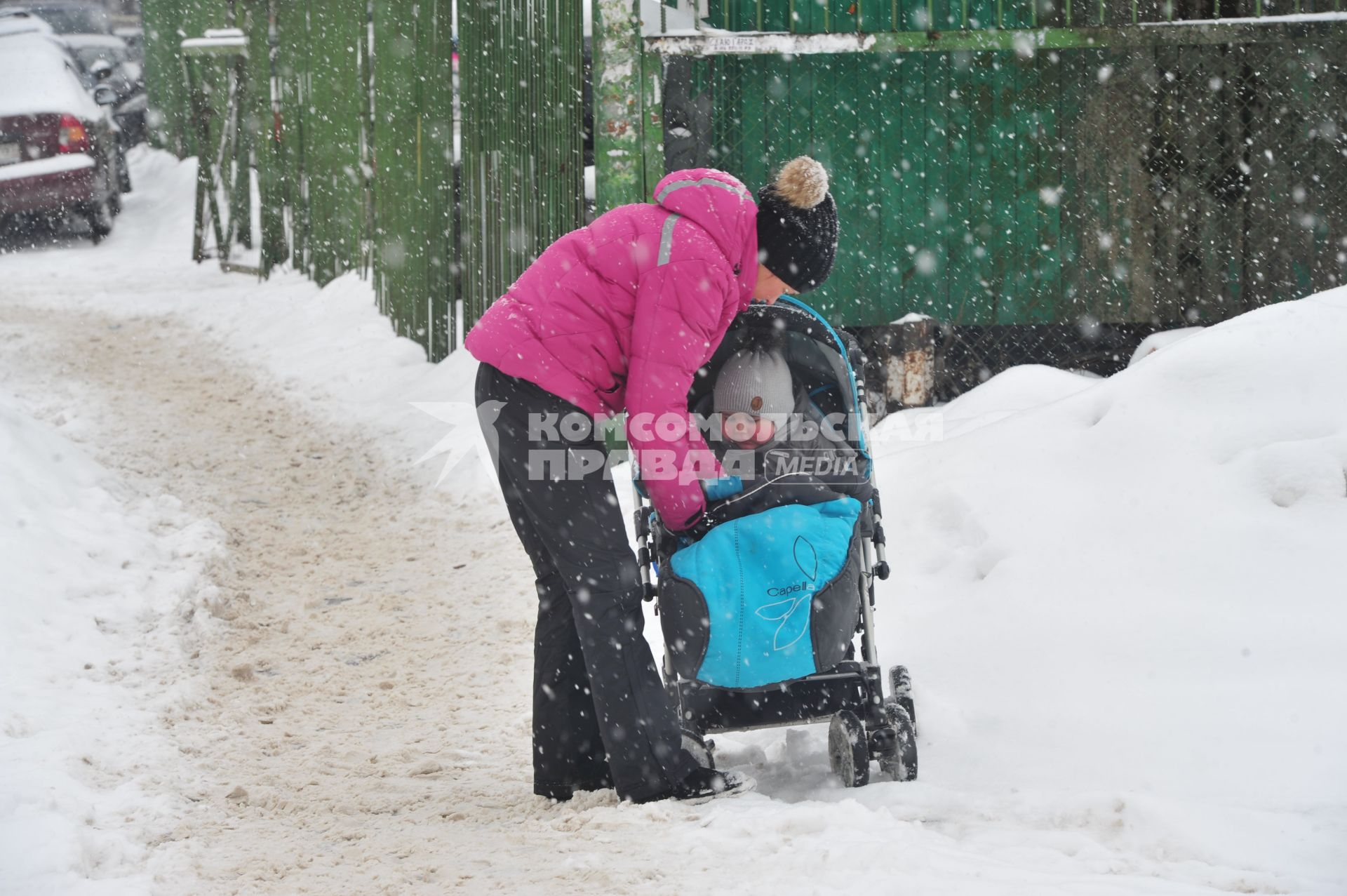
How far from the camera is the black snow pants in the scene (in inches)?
124

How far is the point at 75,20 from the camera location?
2558 cm

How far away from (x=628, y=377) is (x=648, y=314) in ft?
0.59

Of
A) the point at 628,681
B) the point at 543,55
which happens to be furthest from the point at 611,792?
the point at 543,55

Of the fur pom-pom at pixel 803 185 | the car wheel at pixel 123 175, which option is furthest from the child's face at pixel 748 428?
the car wheel at pixel 123 175

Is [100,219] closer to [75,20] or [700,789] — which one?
[700,789]

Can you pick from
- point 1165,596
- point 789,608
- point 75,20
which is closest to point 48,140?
point 789,608

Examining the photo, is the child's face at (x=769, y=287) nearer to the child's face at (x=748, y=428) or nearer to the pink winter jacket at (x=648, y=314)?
the pink winter jacket at (x=648, y=314)

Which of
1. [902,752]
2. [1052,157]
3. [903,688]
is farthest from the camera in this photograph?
[1052,157]

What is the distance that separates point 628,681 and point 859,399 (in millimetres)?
1008

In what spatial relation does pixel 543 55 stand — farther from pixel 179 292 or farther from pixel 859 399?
pixel 179 292

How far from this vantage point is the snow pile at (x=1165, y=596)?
3.09m

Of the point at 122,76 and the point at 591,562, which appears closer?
the point at 591,562

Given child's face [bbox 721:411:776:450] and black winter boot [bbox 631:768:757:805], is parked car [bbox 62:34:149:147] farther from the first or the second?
black winter boot [bbox 631:768:757:805]

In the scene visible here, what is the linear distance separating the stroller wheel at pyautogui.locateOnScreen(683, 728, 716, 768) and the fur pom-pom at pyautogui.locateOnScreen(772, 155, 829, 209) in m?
1.42
